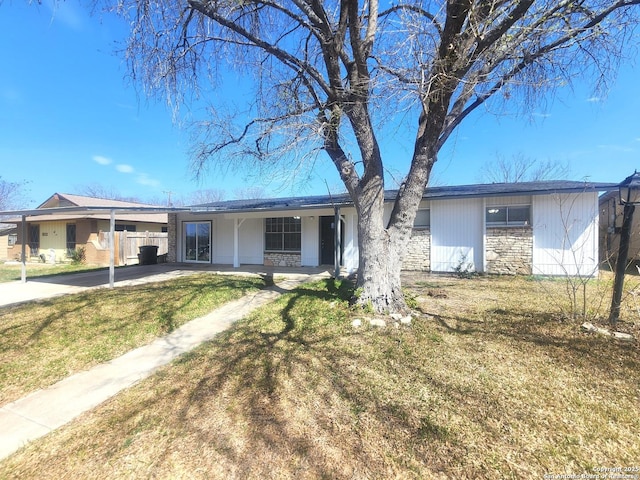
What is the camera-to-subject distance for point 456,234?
10.4 meters

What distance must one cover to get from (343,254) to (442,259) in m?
3.63

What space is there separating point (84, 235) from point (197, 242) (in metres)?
7.16

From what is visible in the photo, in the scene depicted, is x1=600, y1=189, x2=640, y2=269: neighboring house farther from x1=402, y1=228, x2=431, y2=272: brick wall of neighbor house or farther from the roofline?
the roofline

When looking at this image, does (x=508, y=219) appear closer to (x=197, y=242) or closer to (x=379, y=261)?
(x=379, y=261)

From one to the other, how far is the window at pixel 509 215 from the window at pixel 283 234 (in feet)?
23.2

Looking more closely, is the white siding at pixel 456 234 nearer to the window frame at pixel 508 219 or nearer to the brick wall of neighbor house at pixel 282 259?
the window frame at pixel 508 219

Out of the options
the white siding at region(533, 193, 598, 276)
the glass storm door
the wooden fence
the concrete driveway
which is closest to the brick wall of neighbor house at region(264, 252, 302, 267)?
the concrete driveway

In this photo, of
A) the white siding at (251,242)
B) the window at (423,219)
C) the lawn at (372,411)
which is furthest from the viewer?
the white siding at (251,242)

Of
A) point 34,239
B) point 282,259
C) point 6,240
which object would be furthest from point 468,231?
point 6,240

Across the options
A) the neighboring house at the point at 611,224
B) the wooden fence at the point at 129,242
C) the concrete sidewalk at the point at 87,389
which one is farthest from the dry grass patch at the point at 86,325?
the neighboring house at the point at 611,224

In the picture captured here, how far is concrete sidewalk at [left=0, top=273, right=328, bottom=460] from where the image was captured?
2662 mm

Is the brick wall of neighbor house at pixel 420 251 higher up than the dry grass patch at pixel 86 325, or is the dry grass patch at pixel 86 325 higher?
the brick wall of neighbor house at pixel 420 251

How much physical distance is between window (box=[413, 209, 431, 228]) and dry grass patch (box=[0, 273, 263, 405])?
6378 mm

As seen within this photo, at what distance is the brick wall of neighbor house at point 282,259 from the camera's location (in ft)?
40.6
